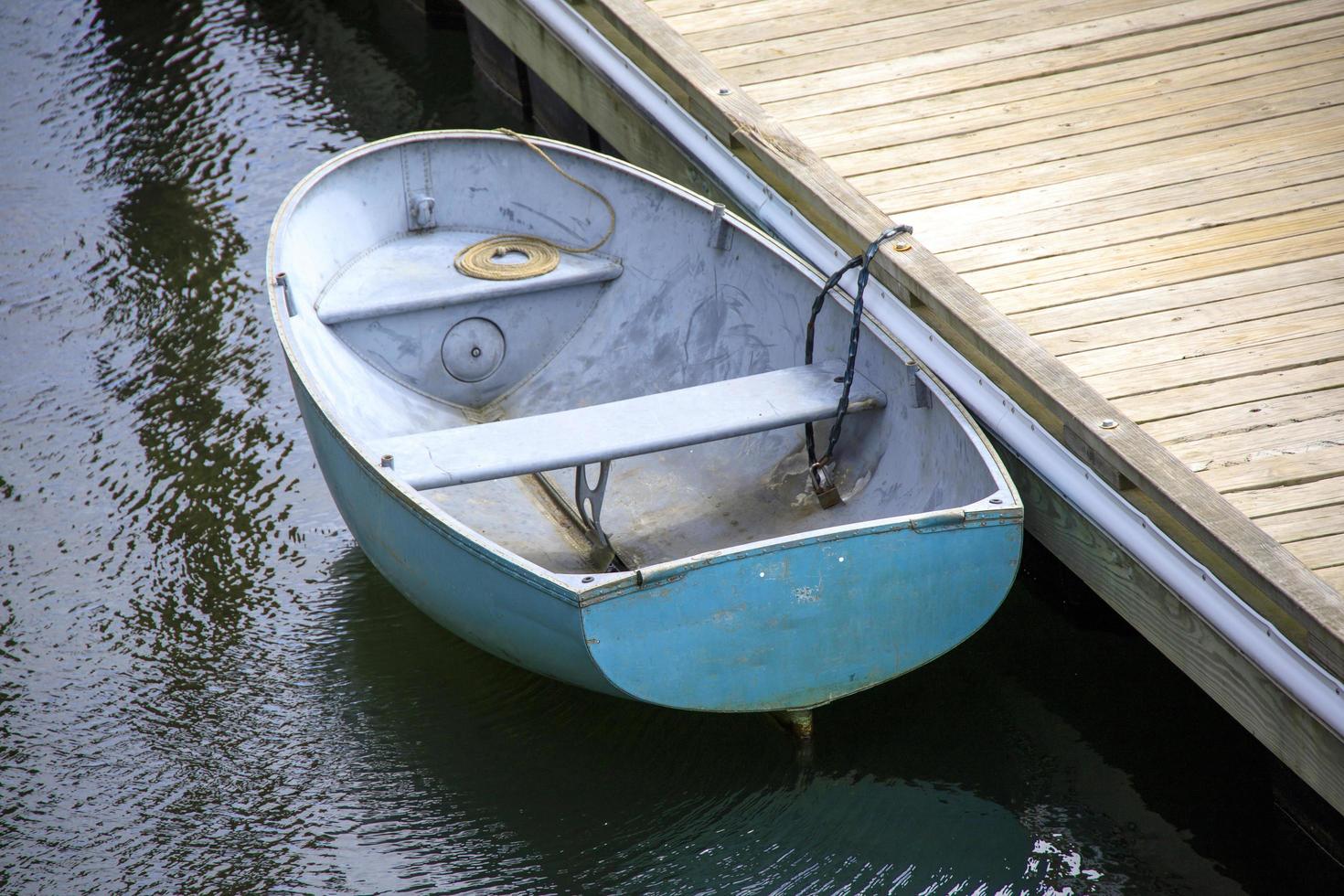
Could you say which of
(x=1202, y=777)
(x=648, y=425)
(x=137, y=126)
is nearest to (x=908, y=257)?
(x=648, y=425)

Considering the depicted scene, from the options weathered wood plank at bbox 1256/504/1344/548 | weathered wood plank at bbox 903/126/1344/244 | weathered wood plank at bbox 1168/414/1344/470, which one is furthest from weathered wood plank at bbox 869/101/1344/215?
weathered wood plank at bbox 1256/504/1344/548

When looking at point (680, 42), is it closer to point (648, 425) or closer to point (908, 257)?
point (908, 257)

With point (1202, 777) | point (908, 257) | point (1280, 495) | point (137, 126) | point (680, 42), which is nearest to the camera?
point (1280, 495)

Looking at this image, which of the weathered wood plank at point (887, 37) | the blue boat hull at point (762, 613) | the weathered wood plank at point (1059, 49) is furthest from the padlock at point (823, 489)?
the weathered wood plank at point (887, 37)

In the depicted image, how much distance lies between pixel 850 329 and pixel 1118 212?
3.16 feet

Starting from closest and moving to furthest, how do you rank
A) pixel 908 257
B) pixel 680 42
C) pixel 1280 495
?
pixel 1280 495 < pixel 908 257 < pixel 680 42

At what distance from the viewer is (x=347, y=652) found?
4.16 metres

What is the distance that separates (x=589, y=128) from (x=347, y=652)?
10.1 feet

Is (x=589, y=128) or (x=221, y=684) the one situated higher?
(x=589, y=128)

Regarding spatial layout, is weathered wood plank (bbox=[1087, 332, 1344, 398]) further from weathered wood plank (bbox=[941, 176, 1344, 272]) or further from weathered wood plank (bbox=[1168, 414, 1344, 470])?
weathered wood plank (bbox=[941, 176, 1344, 272])

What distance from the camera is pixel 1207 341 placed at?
372 cm

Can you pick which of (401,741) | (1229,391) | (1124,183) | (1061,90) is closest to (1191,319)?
(1229,391)

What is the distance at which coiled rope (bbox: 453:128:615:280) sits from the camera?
15.3 ft

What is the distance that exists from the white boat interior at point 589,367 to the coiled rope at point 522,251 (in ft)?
Answer: 0.09
